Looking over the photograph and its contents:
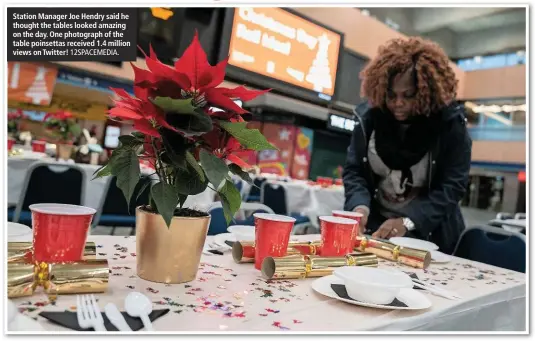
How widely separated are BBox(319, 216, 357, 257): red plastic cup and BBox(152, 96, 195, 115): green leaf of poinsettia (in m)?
0.40

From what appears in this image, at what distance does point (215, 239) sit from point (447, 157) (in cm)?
86

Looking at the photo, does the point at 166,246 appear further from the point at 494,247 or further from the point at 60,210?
the point at 494,247

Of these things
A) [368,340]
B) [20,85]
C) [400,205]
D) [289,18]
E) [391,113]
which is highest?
[289,18]

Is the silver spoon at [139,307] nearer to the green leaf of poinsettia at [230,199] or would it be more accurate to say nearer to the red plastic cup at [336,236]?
the green leaf of poinsettia at [230,199]

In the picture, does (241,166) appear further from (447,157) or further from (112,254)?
(447,157)

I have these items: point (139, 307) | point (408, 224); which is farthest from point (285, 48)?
point (139, 307)

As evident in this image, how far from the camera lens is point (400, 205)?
1379mm

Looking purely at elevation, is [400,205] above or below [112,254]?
above

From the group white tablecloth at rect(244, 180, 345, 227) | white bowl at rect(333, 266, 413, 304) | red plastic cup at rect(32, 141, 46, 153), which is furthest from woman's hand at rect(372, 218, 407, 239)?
red plastic cup at rect(32, 141, 46, 153)

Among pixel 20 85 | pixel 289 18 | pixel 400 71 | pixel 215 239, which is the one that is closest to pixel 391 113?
pixel 400 71

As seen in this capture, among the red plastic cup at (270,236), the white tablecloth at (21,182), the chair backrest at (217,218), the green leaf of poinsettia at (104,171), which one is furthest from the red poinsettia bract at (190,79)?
the white tablecloth at (21,182)

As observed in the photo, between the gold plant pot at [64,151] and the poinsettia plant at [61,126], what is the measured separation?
0.20 feet

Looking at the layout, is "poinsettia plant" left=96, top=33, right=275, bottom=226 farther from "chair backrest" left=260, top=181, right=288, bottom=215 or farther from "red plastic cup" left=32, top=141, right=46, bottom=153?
"red plastic cup" left=32, top=141, right=46, bottom=153

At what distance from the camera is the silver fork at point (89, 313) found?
428 mm
